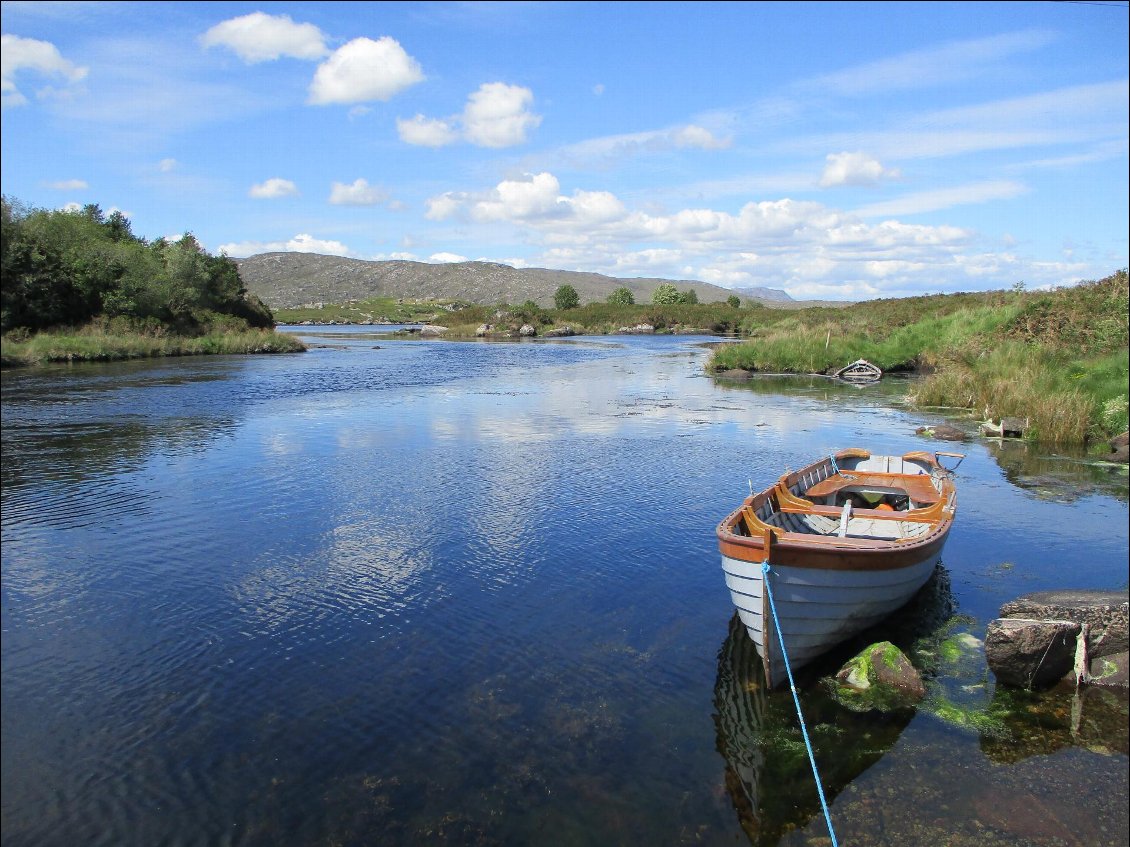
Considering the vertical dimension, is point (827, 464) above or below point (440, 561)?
above

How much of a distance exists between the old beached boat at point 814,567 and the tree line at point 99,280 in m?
50.9

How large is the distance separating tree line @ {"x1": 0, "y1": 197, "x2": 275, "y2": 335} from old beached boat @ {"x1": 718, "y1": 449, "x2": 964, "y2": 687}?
5087 cm

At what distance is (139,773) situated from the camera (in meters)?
7.02

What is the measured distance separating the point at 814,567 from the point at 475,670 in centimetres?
395

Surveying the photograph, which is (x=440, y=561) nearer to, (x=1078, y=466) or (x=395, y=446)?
(x=395, y=446)

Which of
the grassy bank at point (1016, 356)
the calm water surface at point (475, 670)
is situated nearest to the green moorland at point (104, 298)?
the calm water surface at point (475, 670)

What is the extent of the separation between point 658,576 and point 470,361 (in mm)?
46769

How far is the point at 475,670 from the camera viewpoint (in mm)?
9016

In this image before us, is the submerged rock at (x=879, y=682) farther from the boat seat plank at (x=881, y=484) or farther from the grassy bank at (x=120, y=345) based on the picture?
the grassy bank at (x=120, y=345)

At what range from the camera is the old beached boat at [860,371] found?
43.9m

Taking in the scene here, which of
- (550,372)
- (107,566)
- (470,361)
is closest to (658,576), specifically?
(107,566)

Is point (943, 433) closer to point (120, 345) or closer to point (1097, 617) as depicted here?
point (1097, 617)

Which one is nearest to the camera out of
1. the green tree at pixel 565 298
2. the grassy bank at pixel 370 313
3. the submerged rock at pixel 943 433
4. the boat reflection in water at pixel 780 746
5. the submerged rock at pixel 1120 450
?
the boat reflection in water at pixel 780 746

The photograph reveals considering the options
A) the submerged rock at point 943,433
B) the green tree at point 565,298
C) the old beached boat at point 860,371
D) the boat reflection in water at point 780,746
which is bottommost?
the boat reflection in water at point 780,746
